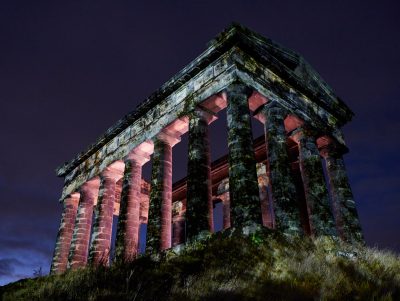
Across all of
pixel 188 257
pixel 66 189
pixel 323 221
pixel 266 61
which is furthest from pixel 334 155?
pixel 66 189

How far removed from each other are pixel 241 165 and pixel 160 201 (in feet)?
13.6

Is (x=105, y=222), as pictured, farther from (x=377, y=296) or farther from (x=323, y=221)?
(x=377, y=296)

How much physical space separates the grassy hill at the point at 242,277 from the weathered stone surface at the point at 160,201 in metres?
2.72

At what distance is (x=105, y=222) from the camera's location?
50.8 ft

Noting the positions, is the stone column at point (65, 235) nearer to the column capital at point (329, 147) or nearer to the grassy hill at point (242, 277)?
the grassy hill at point (242, 277)

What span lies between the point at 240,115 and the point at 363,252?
530 cm

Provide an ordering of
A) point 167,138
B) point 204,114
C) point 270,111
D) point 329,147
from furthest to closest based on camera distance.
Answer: point 329,147
point 167,138
point 204,114
point 270,111

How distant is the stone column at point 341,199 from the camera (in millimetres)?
12383

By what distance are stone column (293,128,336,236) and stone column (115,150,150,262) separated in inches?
265

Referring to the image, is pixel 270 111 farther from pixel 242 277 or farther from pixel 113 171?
pixel 113 171

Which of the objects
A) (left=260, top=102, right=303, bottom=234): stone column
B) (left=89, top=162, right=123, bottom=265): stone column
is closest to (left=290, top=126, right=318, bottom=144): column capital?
(left=260, top=102, right=303, bottom=234): stone column

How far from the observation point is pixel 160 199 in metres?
12.5

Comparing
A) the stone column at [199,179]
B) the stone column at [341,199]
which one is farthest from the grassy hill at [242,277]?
the stone column at [341,199]

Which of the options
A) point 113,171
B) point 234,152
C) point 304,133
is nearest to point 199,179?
point 234,152
